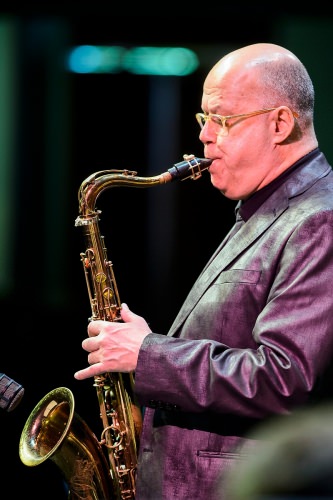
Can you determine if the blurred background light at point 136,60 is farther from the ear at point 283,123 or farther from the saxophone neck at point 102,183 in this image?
the ear at point 283,123

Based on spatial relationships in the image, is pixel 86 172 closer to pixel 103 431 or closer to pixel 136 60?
pixel 136 60

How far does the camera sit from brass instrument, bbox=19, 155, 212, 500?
7.89 ft

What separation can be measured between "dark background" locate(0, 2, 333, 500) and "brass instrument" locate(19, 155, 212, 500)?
130 cm

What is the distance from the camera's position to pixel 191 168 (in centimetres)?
228

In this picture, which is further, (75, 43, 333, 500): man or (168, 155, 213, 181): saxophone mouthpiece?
(168, 155, 213, 181): saxophone mouthpiece

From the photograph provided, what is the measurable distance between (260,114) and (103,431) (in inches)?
43.8

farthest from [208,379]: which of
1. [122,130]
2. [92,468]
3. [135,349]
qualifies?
[122,130]

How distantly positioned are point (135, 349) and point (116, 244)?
2.01 metres

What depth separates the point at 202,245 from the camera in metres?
3.94

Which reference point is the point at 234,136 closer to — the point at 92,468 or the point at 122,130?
the point at 92,468

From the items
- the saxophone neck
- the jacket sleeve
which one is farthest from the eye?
the jacket sleeve

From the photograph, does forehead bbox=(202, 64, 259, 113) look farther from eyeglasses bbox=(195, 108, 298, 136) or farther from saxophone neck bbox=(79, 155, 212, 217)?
saxophone neck bbox=(79, 155, 212, 217)

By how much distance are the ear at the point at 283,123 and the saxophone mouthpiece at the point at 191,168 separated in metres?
0.22

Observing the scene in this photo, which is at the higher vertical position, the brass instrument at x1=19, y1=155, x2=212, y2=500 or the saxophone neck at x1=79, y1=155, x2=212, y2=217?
the saxophone neck at x1=79, y1=155, x2=212, y2=217
